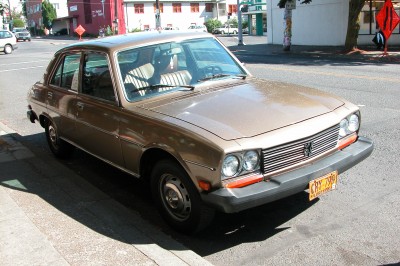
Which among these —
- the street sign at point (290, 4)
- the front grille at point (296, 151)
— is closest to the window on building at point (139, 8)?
the street sign at point (290, 4)

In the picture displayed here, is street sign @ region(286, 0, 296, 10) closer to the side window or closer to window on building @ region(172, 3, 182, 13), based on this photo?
the side window

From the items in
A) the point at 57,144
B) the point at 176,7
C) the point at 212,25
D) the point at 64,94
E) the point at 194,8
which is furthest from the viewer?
the point at 194,8

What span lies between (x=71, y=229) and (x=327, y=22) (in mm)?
25956

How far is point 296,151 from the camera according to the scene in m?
3.70

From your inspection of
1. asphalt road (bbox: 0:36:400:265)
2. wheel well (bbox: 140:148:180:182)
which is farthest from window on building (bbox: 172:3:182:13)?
wheel well (bbox: 140:148:180:182)

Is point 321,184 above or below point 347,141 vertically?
below

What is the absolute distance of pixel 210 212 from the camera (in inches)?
146

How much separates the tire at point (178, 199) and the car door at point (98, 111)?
0.68 meters

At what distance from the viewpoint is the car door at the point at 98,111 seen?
15.0ft

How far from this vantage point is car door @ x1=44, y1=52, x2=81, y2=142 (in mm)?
5406

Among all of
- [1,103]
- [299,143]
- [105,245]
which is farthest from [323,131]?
[1,103]

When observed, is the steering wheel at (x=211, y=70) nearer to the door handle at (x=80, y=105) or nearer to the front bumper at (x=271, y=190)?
the door handle at (x=80, y=105)

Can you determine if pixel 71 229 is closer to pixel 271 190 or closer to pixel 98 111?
pixel 98 111

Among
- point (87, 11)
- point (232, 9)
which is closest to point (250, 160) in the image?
point (87, 11)
